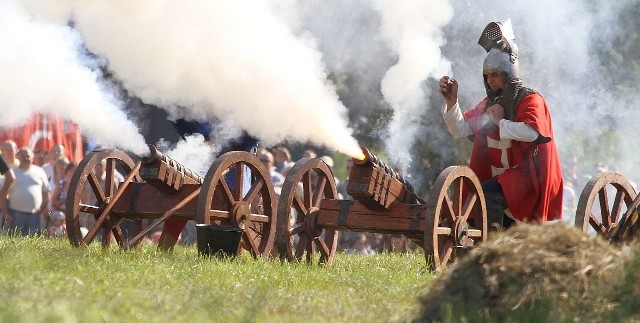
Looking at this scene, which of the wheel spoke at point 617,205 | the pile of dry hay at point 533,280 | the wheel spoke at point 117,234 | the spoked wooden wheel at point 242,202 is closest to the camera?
the pile of dry hay at point 533,280

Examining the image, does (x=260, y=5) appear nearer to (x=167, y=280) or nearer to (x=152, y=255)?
(x=152, y=255)

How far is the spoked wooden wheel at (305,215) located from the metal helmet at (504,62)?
1.30 metres

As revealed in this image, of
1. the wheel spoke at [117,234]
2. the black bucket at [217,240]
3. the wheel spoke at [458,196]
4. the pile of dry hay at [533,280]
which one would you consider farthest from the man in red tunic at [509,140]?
the pile of dry hay at [533,280]

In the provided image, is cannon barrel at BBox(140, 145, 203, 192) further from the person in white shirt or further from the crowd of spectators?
the person in white shirt

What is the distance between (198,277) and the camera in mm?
6027

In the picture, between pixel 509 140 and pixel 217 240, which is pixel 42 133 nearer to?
pixel 217 240

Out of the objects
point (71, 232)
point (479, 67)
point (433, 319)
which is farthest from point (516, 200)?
point (479, 67)

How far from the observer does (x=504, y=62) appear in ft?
26.5

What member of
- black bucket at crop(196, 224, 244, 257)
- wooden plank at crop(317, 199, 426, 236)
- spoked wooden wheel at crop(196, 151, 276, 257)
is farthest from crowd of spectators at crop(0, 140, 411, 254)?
black bucket at crop(196, 224, 244, 257)

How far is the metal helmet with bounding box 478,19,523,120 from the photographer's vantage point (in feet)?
26.3

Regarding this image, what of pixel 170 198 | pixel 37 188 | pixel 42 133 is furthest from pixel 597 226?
pixel 42 133

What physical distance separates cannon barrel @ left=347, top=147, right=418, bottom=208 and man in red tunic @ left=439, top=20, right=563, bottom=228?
739 mm

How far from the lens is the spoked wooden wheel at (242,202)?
749 cm

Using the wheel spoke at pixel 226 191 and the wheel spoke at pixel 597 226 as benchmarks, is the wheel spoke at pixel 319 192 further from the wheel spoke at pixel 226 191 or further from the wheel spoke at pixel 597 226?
the wheel spoke at pixel 597 226
